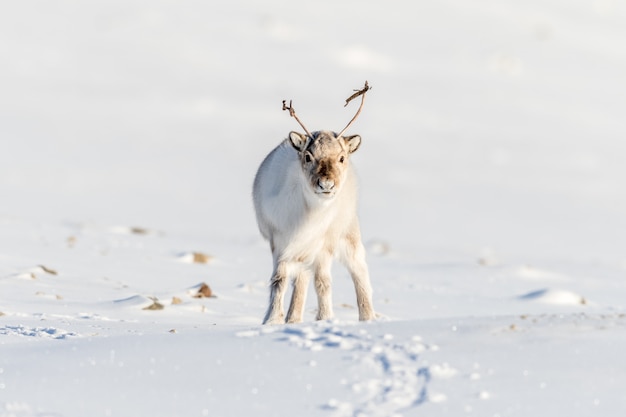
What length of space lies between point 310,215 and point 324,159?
0.34m

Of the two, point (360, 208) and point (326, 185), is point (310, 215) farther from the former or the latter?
point (360, 208)

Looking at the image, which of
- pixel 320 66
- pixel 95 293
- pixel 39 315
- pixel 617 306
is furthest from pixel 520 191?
pixel 39 315

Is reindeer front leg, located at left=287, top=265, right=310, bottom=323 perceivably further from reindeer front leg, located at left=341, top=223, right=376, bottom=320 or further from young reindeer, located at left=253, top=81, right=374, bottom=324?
reindeer front leg, located at left=341, top=223, right=376, bottom=320

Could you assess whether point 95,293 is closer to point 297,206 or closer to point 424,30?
point 297,206

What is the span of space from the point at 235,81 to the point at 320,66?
1.38 m

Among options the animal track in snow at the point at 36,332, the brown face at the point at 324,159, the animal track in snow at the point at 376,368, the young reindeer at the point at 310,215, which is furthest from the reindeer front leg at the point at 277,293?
the animal track in snow at the point at 376,368

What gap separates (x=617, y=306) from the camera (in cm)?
968

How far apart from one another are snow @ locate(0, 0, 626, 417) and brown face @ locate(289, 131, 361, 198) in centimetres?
90

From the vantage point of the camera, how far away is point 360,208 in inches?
643

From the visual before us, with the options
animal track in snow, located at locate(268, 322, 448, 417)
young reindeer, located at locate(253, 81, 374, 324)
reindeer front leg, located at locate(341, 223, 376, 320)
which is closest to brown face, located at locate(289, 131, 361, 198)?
young reindeer, located at locate(253, 81, 374, 324)

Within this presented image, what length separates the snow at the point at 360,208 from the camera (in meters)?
4.62

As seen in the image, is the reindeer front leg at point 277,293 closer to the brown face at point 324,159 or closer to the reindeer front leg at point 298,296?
the reindeer front leg at point 298,296

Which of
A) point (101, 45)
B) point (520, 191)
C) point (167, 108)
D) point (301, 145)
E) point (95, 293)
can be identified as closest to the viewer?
point (301, 145)

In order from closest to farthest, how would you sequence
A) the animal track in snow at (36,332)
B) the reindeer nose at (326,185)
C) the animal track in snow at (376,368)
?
the animal track in snow at (376,368), the animal track in snow at (36,332), the reindeer nose at (326,185)
